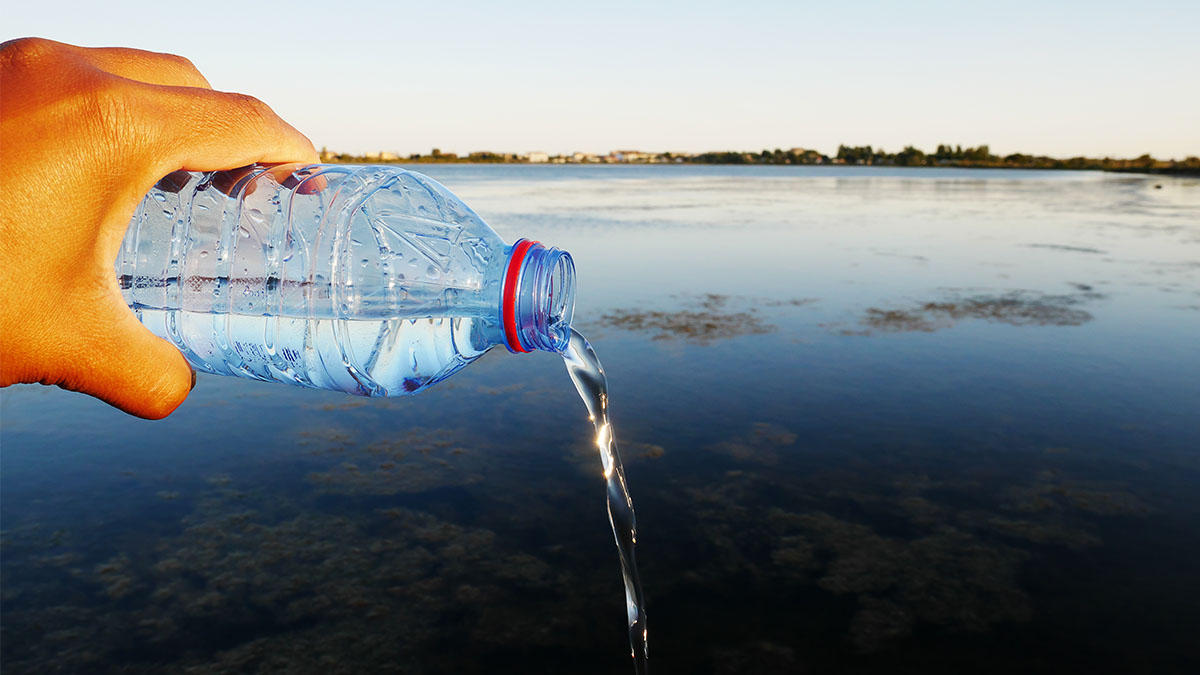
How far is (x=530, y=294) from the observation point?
1.38 m

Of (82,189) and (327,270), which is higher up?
(82,189)

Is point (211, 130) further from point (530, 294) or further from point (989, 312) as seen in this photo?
point (989, 312)

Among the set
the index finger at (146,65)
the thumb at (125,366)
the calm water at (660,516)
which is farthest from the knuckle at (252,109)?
the calm water at (660,516)

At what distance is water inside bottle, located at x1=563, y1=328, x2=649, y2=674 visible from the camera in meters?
1.69

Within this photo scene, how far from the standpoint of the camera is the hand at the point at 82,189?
2.77 feet

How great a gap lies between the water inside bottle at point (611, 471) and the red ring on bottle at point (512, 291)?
172mm

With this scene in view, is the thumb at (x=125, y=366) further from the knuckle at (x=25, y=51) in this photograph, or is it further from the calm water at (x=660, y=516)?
the calm water at (x=660, y=516)

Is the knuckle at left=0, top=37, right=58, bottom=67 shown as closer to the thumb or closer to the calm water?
the thumb

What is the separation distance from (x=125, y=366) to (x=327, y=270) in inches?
22.4

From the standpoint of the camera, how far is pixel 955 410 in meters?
4.17

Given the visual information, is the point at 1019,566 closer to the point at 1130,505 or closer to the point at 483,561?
the point at 1130,505

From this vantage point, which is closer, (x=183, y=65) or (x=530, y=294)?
(x=183, y=65)

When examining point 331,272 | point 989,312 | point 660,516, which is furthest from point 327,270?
point 989,312

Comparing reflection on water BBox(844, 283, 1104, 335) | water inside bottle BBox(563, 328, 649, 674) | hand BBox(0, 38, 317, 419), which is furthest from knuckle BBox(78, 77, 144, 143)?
reflection on water BBox(844, 283, 1104, 335)
